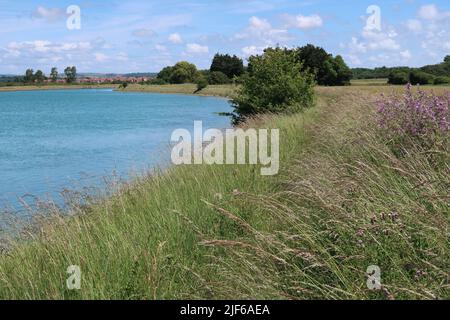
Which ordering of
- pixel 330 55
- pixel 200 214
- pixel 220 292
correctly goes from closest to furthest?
pixel 220 292 < pixel 200 214 < pixel 330 55

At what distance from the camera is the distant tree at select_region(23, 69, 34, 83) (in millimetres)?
152488

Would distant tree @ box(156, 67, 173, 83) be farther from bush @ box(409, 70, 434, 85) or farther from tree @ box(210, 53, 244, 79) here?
bush @ box(409, 70, 434, 85)

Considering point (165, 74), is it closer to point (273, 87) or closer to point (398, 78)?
point (398, 78)

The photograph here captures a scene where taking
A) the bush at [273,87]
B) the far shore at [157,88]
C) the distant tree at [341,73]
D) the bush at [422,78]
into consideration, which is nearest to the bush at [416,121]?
the bush at [273,87]

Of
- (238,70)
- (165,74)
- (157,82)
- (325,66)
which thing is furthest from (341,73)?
(165,74)

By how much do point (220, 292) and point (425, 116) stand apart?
491 centimetres

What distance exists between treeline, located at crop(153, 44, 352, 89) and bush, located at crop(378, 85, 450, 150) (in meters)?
16.1

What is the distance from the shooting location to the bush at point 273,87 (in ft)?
75.5

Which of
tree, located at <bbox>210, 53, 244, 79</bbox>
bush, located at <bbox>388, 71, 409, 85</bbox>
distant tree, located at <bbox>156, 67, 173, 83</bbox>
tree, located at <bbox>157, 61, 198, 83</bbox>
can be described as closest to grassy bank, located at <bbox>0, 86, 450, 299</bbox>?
bush, located at <bbox>388, 71, 409, 85</bbox>
